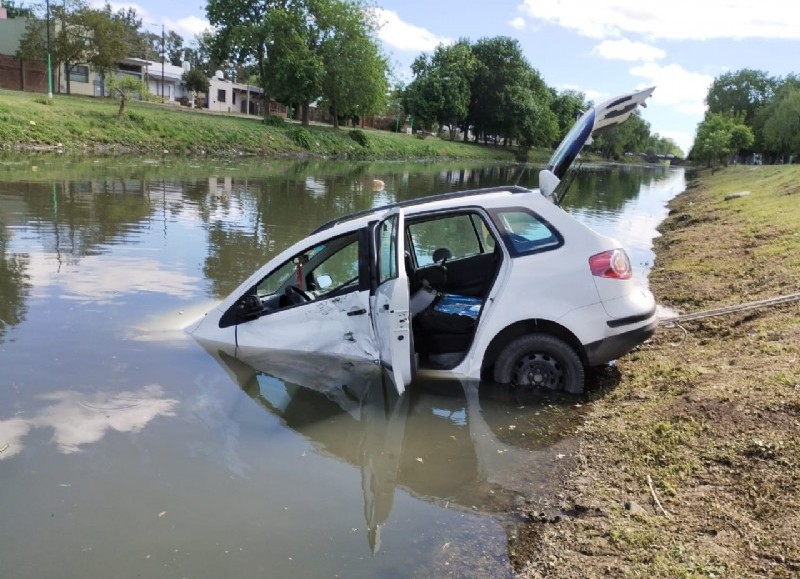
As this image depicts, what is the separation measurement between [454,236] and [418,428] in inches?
155

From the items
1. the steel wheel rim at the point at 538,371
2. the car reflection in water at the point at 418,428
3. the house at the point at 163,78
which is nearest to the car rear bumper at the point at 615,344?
the steel wheel rim at the point at 538,371

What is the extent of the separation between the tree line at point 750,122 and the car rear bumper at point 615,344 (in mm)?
58364

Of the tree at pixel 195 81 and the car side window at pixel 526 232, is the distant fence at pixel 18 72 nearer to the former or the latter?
the tree at pixel 195 81

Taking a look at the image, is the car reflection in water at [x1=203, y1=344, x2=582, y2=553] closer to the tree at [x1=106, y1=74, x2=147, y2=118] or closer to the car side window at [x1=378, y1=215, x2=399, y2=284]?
the car side window at [x1=378, y1=215, x2=399, y2=284]

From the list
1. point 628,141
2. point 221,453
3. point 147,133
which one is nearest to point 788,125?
point 147,133

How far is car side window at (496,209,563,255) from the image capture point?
579 cm

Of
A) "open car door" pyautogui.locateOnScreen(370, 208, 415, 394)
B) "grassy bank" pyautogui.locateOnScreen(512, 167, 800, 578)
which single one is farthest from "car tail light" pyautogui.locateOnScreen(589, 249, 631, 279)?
"open car door" pyautogui.locateOnScreen(370, 208, 415, 394)

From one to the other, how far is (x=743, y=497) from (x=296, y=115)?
7260 centimetres

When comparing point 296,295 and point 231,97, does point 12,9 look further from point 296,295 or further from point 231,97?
point 296,295

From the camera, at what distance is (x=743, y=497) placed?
3822mm

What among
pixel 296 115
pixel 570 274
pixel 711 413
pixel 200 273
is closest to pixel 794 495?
pixel 711 413

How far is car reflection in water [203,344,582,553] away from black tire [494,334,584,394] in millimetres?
123

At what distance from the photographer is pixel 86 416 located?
5328 millimetres

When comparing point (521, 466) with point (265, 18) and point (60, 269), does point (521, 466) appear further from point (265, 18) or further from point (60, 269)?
point (265, 18)
